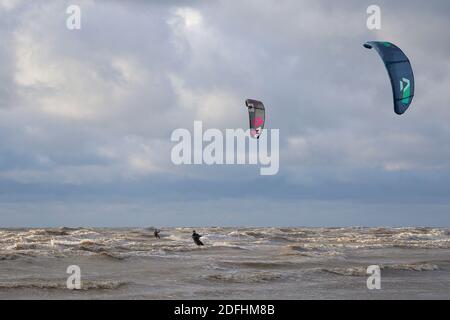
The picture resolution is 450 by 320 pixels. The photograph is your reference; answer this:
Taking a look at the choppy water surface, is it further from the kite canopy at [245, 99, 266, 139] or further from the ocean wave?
the kite canopy at [245, 99, 266, 139]

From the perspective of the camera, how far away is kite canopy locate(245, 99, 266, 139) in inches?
1148

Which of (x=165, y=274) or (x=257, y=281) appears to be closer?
(x=257, y=281)

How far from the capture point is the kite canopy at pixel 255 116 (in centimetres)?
2917

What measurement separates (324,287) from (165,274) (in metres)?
5.57

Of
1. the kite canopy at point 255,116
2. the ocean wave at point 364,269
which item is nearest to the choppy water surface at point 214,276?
the ocean wave at point 364,269

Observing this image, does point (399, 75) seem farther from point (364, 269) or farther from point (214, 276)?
point (214, 276)

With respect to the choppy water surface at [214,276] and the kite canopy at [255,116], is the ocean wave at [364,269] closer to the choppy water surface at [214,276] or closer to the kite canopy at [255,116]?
the choppy water surface at [214,276]

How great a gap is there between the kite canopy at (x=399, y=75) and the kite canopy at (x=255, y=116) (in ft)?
28.4

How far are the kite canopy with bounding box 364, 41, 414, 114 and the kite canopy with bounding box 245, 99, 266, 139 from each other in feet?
28.4

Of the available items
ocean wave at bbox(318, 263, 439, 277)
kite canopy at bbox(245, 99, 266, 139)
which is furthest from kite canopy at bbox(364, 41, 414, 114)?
kite canopy at bbox(245, 99, 266, 139)
